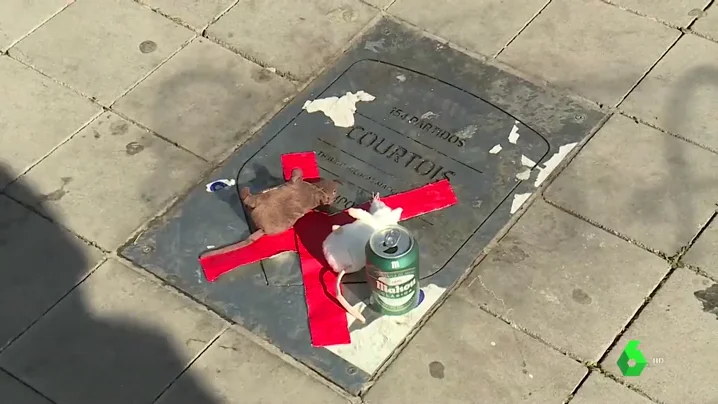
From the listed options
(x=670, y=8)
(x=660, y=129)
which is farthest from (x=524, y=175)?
(x=670, y=8)

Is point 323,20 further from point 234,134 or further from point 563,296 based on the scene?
point 563,296

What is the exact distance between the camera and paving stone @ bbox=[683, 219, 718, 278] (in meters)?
3.65

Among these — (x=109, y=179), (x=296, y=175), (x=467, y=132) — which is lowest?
(x=109, y=179)

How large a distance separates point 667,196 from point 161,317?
6.94 feet

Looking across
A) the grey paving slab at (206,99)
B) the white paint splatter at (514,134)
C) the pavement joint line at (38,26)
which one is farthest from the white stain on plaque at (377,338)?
the pavement joint line at (38,26)

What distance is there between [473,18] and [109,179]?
1941mm

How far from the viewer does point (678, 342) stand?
11.3 ft

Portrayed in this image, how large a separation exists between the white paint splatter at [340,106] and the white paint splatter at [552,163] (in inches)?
33.3

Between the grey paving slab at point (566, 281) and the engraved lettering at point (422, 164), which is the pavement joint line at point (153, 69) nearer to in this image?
the engraved lettering at point (422, 164)

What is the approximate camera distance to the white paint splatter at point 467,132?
410 cm

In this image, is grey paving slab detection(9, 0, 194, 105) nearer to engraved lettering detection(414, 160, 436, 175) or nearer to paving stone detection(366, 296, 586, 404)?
engraved lettering detection(414, 160, 436, 175)

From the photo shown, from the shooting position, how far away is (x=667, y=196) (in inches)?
153

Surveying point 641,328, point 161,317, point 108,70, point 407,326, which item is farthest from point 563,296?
point 108,70

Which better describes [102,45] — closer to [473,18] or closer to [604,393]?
[473,18]
